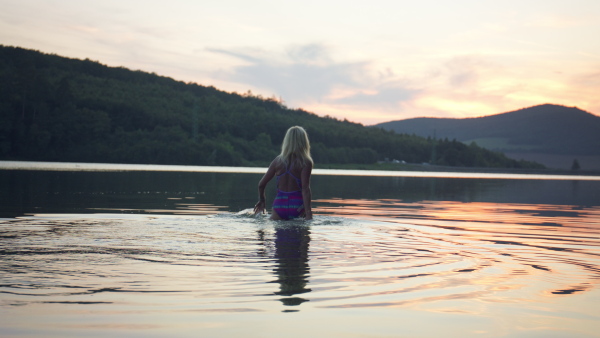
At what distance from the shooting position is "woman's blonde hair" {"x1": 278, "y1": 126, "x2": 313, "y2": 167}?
1346cm

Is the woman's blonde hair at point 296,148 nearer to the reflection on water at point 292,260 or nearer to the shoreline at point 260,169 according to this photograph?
the reflection on water at point 292,260

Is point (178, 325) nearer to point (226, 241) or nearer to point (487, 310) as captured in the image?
point (487, 310)

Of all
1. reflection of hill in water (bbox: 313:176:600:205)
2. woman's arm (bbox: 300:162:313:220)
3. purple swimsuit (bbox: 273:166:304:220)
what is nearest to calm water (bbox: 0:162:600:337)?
woman's arm (bbox: 300:162:313:220)

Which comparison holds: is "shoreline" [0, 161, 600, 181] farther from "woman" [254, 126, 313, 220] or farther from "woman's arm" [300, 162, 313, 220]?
"woman's arm" [300, 162, 313, 220]

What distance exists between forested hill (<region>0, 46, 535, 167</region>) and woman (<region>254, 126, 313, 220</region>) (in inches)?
4497

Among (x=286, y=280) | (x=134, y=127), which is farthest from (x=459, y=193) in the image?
(x=134, y=127)

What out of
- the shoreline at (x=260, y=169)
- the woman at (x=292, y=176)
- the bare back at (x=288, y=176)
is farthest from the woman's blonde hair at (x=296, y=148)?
the shoreline at (x=260, y=169)

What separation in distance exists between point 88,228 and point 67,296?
6.12 metres

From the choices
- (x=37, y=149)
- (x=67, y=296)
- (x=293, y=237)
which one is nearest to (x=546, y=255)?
(x=293, y=237)

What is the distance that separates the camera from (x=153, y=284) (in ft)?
22.5

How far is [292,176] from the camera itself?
44.8ft

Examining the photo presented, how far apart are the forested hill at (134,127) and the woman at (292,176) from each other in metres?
114

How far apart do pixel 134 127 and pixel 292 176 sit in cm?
14851

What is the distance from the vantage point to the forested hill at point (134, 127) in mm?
130625
